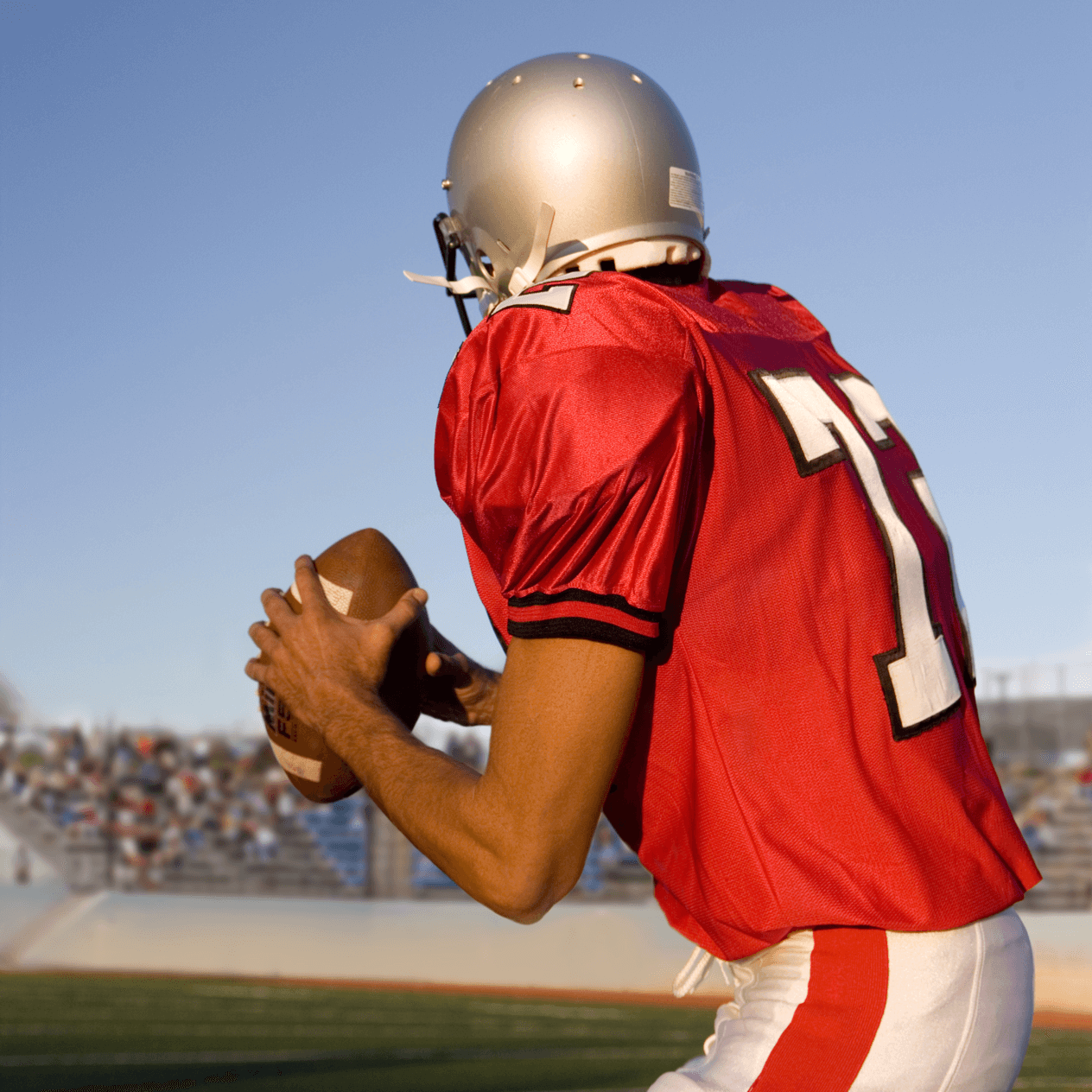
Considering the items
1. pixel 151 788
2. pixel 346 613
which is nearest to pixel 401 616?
pixel 346 613

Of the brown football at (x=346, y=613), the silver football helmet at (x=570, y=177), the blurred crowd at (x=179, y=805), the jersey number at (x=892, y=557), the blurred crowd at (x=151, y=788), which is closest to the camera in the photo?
the jersey number at (x=892, y=557)

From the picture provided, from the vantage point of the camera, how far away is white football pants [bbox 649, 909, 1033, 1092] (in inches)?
52.4

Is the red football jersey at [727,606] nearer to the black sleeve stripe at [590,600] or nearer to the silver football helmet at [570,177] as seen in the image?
the black sleeve stripe at [590,600]

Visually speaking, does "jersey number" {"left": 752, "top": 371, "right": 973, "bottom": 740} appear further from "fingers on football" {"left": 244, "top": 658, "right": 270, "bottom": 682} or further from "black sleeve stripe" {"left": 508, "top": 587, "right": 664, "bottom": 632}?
"fingers on football" {"left": 244, "top": 658, "right": 270, "bottom": 682}

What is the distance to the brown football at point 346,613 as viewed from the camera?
6.05 ft

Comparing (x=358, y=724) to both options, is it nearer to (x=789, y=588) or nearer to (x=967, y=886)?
(x=789, y=588)

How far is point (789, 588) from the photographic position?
1394 millimetres

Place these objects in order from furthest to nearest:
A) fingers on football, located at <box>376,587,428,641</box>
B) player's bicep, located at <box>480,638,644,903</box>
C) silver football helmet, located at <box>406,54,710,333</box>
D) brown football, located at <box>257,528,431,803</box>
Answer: brown football, located at <box>257,528,431,803</box> < silver football helmet, located at <box>406,54,710,333</box> < fingers on football, located at <box>376,587,428,641</box> < player's bicep, located at <box>480,638,644,903</box>

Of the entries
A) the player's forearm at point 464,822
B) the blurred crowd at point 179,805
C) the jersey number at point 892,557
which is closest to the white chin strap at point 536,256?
the jersey number at point 892,557

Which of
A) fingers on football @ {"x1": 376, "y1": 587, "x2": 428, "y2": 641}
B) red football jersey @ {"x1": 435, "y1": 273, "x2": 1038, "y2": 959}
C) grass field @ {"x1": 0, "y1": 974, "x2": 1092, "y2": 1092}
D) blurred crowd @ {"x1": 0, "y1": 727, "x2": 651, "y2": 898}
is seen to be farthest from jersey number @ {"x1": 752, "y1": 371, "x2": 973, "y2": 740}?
blurred crowd @ {"x1": 0, "y1": 727, "x2": 651, "y2": 898}

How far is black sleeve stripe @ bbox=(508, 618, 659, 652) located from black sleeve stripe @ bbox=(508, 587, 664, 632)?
0.06ft

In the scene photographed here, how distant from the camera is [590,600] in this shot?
4.23ft

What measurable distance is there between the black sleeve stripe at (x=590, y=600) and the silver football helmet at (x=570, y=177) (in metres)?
0.58

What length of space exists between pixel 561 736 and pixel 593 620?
0.11 m
